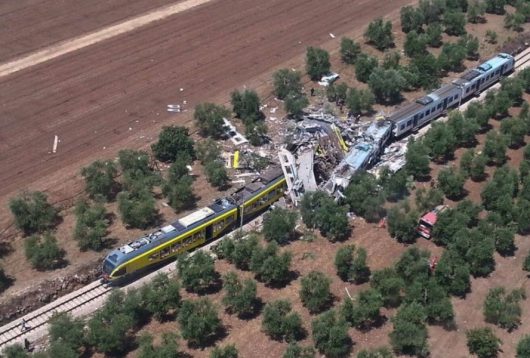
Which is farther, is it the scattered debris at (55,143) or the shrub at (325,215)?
the scattered debris at (55,143)

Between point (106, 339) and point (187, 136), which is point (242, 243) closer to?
point (106, 339)

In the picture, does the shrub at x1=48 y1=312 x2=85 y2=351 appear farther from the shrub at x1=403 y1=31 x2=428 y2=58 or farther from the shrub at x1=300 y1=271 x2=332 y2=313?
the shrub at x1=403 y1=31 x2=428 y2=58

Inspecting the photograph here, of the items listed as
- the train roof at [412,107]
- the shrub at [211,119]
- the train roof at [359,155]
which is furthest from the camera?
the shrub at [211,119]

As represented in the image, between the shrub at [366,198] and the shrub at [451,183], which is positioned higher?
the shrub at [366,198]

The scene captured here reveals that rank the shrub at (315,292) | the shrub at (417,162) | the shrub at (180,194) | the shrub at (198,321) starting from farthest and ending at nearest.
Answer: the shrub at (417,162)
the shrub at (180,194)
the shrub at (315,292)
the shrub at (198,321)

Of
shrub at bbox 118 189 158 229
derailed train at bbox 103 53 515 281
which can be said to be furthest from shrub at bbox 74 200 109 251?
derailed train at bbox 103 53 515 281

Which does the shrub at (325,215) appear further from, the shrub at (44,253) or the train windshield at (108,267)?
the shrub at (44,253)

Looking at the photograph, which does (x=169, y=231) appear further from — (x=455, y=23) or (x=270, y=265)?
(x=455, y=23)

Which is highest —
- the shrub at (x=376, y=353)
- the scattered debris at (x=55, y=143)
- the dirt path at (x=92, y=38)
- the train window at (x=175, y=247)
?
the dirt path at (x=92, y=38)

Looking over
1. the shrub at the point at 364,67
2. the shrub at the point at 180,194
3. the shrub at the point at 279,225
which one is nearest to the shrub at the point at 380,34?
the shrub at the point at 364,67
